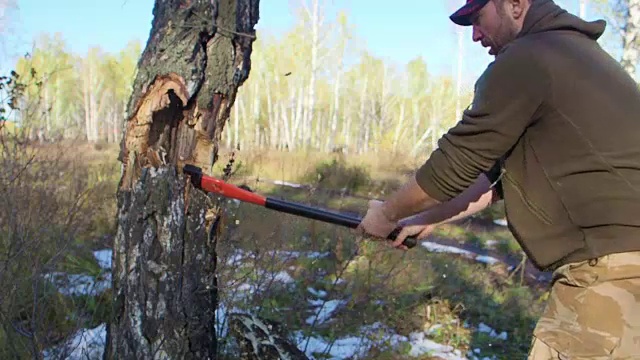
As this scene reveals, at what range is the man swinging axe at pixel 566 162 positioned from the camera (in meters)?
1.85

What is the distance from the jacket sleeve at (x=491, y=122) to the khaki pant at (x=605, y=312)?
490mm

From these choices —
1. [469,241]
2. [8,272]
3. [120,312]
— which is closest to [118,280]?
[120,312]

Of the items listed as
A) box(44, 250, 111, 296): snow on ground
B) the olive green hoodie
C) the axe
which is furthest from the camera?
box(44, 250, 111, 296): snow on ground

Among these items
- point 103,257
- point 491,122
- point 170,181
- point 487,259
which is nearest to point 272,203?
point 170,181

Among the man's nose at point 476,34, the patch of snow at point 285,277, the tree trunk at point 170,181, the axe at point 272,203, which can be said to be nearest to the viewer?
the man's nose at point 476,34

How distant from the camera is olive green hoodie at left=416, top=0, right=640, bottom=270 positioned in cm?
185

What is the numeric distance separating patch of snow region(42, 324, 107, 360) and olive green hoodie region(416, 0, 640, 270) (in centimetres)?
230

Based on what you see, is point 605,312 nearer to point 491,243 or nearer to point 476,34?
point 476,34

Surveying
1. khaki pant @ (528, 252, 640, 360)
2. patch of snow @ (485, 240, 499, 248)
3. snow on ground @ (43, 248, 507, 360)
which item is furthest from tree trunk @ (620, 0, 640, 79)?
khaki pant @ (528, 252, 640, 360)

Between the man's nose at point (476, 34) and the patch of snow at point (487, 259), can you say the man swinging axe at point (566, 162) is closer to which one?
the man's nose at point (476, 34)

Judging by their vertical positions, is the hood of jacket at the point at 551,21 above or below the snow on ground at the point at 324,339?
above

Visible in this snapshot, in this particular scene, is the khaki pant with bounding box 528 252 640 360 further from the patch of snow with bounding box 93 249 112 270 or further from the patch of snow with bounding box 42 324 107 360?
the patch of snow with bounding box 93 249 112 270

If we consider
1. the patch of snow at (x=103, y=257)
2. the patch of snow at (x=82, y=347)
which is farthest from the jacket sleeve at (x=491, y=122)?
the patch of snow at (x=103, y=257)

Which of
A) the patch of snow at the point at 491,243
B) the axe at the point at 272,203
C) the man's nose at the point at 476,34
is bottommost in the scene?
the patch of snow at the point at 491,243
